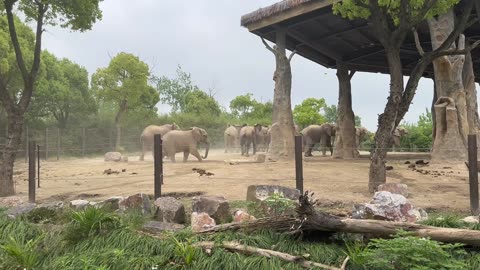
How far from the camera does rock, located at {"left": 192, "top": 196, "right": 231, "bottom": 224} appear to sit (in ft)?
16.3

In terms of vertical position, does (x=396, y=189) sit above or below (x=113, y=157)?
below

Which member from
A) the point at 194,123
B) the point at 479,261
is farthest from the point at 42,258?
the point at 194,123

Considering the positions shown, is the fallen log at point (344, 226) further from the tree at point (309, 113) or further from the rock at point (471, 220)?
the tree at point (309, 113)

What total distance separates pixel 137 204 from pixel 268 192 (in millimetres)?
1631

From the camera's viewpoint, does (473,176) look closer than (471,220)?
No

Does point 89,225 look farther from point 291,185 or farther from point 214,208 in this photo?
point 291,185

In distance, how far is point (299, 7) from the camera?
44.3 feet

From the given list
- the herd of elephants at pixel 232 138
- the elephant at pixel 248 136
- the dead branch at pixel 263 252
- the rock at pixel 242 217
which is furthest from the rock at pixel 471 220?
the elephant at pixel 248 136

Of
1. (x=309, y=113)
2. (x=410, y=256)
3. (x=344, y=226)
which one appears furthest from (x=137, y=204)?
(x=309, y=113)

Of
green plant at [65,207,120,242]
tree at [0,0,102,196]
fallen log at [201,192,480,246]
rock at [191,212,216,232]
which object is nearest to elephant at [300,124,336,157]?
tree at [0,0,102,196]

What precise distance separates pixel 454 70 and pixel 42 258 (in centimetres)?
1199

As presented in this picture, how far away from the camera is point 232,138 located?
26.7 m

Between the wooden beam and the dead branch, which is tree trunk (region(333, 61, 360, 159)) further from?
the dead branch

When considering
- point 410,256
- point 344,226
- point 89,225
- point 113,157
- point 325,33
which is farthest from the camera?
point 113,157
